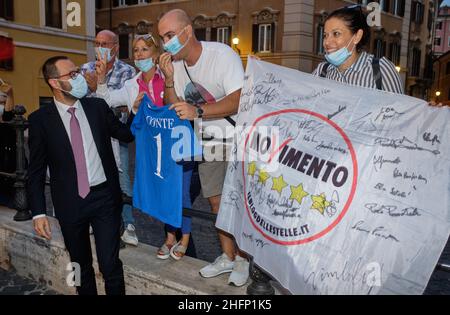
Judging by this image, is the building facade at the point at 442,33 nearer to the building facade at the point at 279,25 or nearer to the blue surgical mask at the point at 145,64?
the building facade at the point at 279,25

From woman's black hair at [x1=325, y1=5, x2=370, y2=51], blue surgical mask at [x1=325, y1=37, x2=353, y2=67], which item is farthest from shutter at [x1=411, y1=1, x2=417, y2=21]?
blue surgical mask at [x1=325, y1=37, x2=353, y2=67]

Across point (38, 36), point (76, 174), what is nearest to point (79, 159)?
point (76, 174)

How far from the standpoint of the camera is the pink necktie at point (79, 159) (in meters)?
2.64

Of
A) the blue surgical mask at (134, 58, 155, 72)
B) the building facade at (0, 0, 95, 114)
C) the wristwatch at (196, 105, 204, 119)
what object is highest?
the building facade at (0, 0, 95, 114)

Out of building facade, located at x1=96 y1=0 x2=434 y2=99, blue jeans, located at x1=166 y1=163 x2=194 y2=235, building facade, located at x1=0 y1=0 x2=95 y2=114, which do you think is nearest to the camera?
blue jeans, located at x1=166 y1=163 x2=194 y2=235

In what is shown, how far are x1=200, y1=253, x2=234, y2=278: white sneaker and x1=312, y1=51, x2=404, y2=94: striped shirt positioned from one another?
A: 1499mm

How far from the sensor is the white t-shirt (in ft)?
8.91

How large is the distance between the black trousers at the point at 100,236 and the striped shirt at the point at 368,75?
5.80 ft

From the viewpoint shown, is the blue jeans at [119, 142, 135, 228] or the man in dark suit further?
the blue jeans at [119, 142, 135, 228]

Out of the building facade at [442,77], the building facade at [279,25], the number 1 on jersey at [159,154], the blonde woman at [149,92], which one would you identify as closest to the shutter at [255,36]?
the building facade at [279,25]

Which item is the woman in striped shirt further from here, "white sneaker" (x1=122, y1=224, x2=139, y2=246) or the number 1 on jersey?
"white sneaker" (x1=122, y1=224, x2=139, y2=246)

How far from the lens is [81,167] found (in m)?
2.64
